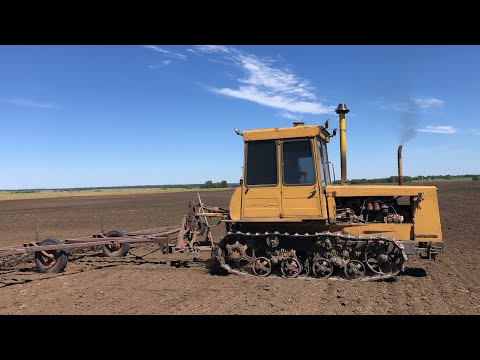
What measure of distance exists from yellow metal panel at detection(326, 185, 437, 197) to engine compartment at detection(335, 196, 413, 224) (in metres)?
0.18

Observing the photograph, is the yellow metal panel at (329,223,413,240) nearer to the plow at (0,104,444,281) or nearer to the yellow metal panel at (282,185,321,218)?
the plow at (0,104,444,281)

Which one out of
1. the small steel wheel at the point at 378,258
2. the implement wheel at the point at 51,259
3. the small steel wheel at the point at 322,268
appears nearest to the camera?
the small steel wheel at the point at 378,258

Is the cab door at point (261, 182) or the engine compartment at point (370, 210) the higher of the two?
the cab door at point (261, 182)

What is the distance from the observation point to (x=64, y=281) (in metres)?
8.51

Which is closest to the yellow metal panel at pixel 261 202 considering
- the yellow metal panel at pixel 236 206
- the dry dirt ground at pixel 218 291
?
the yellow metal panel at pixel 236 206

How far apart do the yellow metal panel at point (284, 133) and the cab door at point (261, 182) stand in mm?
119

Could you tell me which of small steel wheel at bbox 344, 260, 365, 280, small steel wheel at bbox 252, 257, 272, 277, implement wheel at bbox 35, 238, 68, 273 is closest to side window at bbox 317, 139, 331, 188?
small steel wheel at bbox 344, 260, 365, 280

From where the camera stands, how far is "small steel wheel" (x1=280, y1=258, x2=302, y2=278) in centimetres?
805

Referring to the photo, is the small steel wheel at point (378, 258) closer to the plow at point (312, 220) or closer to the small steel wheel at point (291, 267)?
the plow at point (312, 220)

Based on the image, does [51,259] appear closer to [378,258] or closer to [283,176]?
[283,176]

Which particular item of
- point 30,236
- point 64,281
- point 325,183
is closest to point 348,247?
point 325,183

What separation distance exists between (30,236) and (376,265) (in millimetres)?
16031

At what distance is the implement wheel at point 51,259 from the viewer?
9.37m
